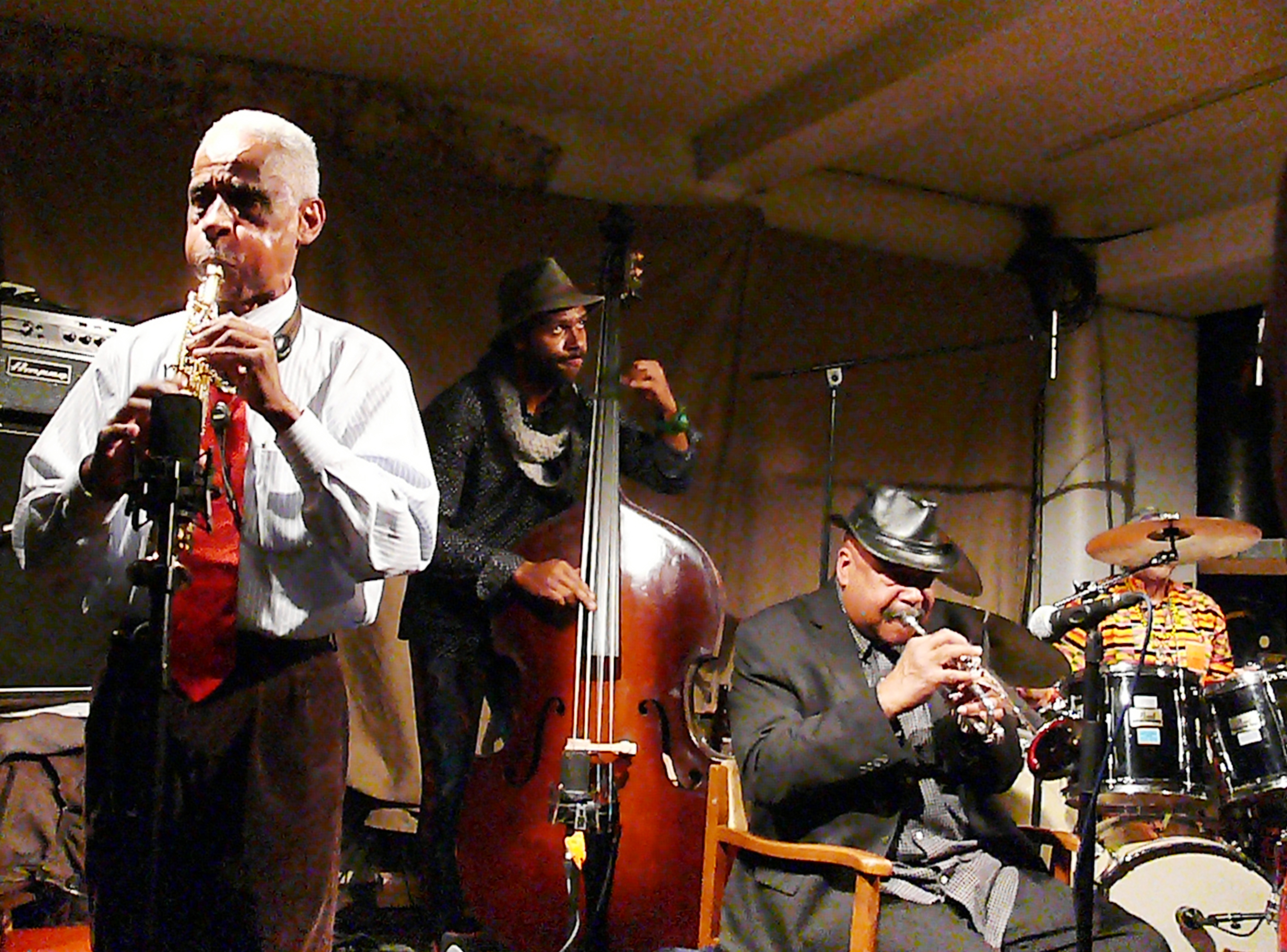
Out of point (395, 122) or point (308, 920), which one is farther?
point (395, 122)

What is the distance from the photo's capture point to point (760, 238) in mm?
4316

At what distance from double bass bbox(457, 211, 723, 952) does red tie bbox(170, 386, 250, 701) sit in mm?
1307

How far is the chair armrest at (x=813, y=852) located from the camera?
2145 millimetres

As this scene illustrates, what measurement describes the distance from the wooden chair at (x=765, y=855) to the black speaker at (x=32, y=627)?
4.19 feet

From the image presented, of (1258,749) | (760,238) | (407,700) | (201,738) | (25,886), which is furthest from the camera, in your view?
(760,238)

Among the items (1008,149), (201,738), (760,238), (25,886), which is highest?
(1008,149)

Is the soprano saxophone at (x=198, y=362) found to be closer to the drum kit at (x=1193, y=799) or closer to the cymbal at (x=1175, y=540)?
the drum kit at (x=1193, y=799)

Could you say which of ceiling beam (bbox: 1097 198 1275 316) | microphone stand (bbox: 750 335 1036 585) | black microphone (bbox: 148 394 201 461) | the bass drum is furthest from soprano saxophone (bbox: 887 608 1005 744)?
ceiling beam (bbox: 1097 198 1275 316)

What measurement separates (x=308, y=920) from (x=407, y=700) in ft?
7.41

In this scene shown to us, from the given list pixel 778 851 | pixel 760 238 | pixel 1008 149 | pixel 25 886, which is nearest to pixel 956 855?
pixel 778 851

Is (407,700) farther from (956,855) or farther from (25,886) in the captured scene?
(956,855)

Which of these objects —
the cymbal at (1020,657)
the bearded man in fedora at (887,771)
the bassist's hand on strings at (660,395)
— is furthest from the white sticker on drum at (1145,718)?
the bassist's hand on strings at (660,395)

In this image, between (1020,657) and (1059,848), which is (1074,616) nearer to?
(1059,848)

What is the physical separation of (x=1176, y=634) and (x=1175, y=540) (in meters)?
0.50
